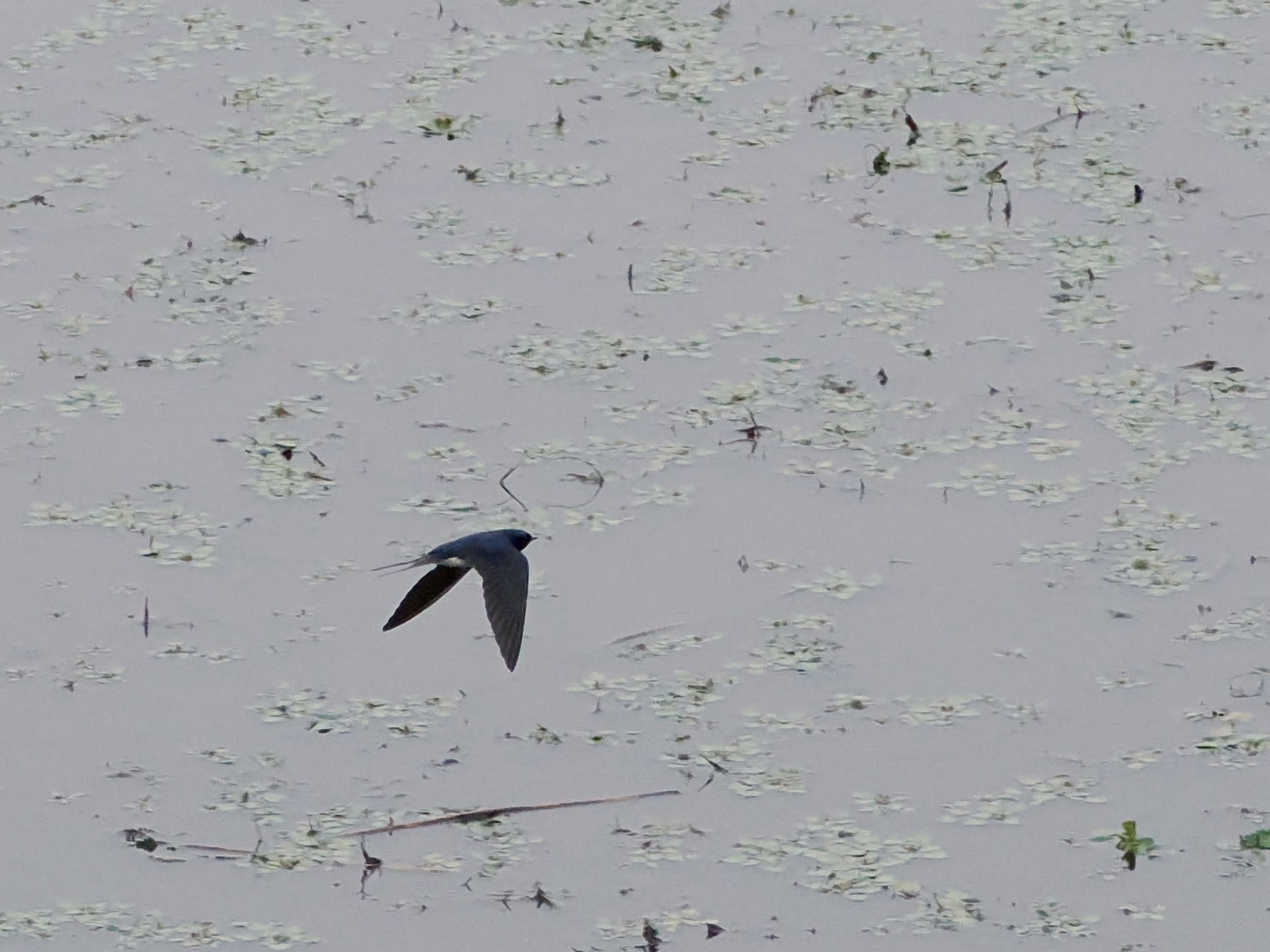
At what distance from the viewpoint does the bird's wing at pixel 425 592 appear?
4.81 metres

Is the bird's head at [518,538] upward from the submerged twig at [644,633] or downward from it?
upward

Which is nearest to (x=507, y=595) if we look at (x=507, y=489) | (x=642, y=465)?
(x=507, y=489)

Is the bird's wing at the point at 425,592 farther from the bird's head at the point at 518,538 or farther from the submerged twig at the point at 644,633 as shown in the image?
the submerged twig at the point at 644,633

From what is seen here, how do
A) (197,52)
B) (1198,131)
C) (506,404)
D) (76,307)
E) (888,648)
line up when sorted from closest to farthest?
(888,648) < (506,404) < (76,307) < (1198,131) < (197,52)

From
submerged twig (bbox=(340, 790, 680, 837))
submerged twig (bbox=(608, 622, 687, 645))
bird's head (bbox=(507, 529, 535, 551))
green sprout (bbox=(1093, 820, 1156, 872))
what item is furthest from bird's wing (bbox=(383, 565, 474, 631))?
green sprout (bbox=(1093, 820, 1156, 872))

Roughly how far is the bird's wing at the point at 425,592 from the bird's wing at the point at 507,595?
0.13m

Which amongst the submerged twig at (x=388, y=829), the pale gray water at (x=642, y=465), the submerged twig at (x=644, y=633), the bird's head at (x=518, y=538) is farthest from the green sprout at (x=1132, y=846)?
the bird's head at (x=518, y=538)

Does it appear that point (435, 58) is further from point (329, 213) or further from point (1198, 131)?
point (1198, 131)

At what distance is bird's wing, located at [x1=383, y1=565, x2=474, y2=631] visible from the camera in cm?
481

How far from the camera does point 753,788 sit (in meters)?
4.58

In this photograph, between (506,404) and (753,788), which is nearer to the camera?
(753,788)

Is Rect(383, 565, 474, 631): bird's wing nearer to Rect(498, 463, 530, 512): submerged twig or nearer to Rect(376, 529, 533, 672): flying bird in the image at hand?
Rect(376, 529, 533, 672): flying bird

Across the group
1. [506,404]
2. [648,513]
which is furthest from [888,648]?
[506,404]

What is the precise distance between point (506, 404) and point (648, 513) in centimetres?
60
